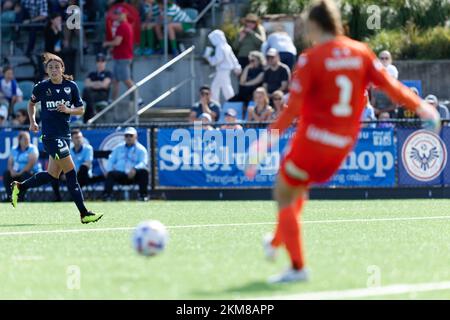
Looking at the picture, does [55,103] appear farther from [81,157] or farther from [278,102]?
[278,102]

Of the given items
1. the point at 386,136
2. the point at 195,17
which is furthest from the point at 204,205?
the point at 195,17

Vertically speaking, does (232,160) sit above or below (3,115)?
below

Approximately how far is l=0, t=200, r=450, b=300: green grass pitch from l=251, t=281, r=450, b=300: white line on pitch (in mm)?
17

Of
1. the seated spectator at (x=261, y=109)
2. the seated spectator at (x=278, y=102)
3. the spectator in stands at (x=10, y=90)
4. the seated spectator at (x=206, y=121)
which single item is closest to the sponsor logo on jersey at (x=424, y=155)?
the seated spectator at (x=278, y=102)

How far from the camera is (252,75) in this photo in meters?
25.4

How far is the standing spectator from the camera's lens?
96.6ft

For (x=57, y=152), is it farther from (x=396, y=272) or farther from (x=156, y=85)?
(x=156, y=85)

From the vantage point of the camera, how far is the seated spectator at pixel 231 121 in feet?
76.2

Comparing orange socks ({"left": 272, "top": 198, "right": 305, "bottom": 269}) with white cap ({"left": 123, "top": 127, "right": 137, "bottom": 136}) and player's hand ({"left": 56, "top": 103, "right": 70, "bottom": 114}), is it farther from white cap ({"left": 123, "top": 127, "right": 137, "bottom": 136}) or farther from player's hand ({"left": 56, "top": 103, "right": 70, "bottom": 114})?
white cap ({"left": 123, "top": 127, "right": 137, "bottom": 136})

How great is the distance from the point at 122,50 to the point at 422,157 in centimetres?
782

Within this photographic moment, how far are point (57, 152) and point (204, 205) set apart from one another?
538cm

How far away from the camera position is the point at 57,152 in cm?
1603

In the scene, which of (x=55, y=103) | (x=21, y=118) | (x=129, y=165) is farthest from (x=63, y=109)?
(x=21, y=118)

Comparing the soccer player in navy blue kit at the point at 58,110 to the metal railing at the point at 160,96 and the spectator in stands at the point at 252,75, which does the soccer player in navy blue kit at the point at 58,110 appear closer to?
the metal railing at the point at 160,96
